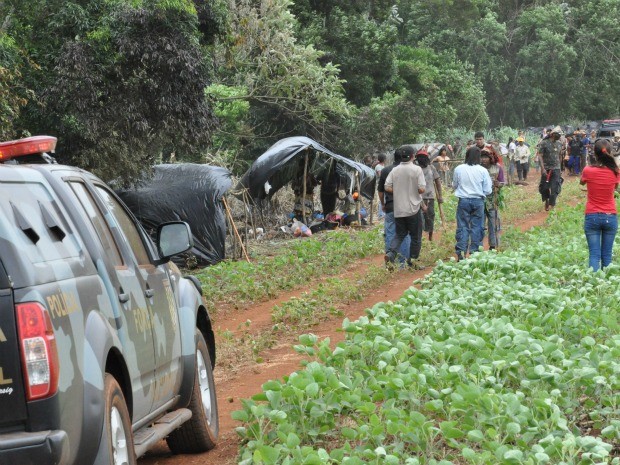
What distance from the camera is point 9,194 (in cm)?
424

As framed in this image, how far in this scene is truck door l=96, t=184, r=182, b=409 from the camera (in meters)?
5.59

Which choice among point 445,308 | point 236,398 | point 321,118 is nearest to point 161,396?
point 236,398

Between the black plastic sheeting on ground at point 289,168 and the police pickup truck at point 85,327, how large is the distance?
1594cm

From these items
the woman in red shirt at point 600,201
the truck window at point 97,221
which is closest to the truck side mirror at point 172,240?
the truck window at point 97,221

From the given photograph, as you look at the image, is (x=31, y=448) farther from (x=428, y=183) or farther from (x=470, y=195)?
(x=428, y=183)

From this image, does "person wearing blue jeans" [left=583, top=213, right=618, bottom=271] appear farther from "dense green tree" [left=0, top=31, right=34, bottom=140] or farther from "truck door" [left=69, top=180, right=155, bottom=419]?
"truck door" [left=69, top=180, right=155, bottom=419]

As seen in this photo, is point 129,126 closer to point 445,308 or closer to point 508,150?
point 445,308

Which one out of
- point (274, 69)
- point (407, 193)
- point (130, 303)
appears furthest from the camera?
point (274, 69)

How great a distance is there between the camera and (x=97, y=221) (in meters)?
5.22

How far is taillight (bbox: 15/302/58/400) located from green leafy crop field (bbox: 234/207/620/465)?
1.63 m

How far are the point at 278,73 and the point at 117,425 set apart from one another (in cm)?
2226

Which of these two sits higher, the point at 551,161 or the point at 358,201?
the point at 551,161

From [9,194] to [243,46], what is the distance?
21.6 meters

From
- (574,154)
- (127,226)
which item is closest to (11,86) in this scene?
(127,226)
